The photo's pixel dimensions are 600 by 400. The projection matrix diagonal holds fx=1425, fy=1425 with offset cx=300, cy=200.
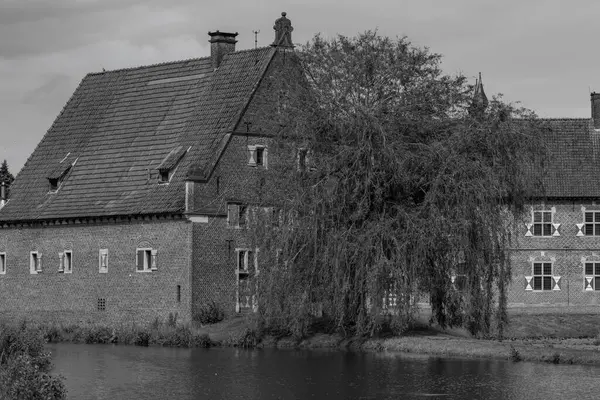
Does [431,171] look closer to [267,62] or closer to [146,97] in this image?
[267,62]

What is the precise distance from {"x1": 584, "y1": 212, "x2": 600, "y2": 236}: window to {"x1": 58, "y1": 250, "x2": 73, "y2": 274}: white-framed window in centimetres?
2197

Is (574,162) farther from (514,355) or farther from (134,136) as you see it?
(514,355)

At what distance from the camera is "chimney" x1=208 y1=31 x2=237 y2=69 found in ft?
189

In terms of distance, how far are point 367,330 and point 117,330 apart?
1172cm

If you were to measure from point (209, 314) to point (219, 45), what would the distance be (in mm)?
12161

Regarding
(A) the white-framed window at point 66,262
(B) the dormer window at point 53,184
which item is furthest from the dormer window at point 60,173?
(A) the white-framed window at point 66,262

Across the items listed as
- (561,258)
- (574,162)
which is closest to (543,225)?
(561,258)

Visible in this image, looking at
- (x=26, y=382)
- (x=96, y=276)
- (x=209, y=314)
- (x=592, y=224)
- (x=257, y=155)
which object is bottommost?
(x=26, y=382)

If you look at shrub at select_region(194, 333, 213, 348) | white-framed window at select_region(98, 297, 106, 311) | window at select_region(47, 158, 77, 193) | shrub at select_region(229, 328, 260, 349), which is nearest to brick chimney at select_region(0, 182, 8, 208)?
window at select_region(47, 158, 77, 193)

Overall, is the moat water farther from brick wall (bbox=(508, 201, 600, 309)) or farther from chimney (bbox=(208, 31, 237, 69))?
brick wall (bbox=(508, 201, 600, 309))

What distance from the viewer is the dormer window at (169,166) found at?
53.9 metres

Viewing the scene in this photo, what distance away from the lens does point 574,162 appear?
61281 mm

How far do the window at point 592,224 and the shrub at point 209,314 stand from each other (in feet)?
59.9

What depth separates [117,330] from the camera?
51406 millimetres
